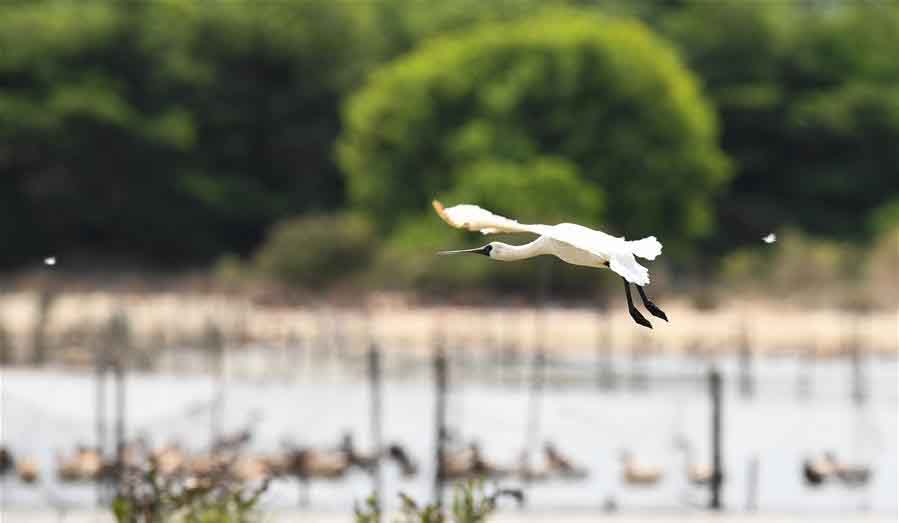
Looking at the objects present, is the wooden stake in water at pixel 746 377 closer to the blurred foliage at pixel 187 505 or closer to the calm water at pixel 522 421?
the calm water at pixel 522 421

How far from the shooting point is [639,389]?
2880 cm

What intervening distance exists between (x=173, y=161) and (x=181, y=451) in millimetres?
37416

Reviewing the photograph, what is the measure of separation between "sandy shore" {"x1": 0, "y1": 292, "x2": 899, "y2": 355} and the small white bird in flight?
81.1ft

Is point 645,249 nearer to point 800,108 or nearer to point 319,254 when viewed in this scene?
point 319,254

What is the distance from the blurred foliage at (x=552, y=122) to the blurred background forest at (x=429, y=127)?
0.20ft

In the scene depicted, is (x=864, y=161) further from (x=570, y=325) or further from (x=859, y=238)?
(x=570, y=325)

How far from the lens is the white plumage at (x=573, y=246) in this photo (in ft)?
25.8

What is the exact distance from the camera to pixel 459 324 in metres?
39.3

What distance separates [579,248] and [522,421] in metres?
17.4

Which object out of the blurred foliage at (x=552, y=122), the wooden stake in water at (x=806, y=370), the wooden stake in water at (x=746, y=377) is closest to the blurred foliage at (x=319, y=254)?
the blurred foliage at (x=552, y=122)

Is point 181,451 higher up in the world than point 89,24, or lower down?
lower down

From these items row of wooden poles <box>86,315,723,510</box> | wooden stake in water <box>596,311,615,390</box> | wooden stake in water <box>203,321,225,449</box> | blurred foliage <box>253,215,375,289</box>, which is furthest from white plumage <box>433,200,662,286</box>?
blurred foliage <box>253,215,375,289</box>

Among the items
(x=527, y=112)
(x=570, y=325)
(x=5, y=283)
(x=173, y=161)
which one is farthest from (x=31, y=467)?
(x=173, y=161)

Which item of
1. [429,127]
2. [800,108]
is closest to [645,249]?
[429,127]
